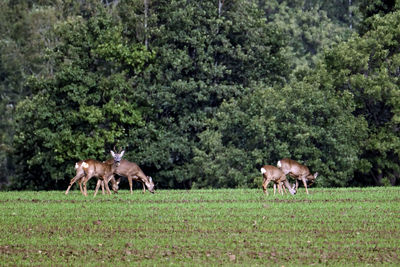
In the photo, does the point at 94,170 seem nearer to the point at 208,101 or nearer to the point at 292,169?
the point at 292,169

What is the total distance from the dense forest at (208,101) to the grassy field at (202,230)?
14.5m

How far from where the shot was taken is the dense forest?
39844 millimetres

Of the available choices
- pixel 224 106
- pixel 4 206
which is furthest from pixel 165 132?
pixel 4 206

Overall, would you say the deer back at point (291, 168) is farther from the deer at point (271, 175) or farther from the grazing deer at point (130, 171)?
the grazing deer at point (130, 171)

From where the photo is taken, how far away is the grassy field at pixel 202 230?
47.1 ft

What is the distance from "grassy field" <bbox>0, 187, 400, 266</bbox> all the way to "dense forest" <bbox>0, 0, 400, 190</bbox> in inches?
571


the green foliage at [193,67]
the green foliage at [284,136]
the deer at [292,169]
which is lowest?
the deer at [292,169]

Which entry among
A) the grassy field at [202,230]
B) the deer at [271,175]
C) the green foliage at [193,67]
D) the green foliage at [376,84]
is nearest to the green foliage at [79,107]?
the green foliage at [193,67]

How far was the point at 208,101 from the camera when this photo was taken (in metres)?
44.8

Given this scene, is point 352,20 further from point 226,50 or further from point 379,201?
point 379,201

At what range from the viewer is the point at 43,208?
22062 mm

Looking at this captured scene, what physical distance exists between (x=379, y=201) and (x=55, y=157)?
20435 mm

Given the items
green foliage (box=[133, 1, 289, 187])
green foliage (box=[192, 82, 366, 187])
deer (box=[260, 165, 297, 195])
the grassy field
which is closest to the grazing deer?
the grassy field

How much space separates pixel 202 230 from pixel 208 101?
27583 mm
